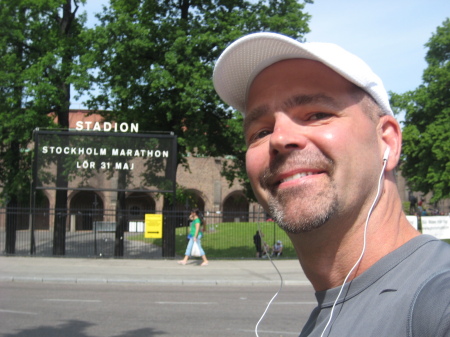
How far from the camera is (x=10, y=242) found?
23.4 meters

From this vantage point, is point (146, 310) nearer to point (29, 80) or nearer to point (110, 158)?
point (110, 158)

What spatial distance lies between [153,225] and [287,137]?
21.3m

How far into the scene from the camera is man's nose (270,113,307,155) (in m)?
1.56

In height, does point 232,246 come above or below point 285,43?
below

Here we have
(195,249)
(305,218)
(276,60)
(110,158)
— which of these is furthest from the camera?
(110,158)

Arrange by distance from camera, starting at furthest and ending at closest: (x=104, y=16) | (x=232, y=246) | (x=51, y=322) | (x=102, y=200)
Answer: (x=102, y=200), (x=232, y=246), (x=104, y=16), (x=51, y=322)

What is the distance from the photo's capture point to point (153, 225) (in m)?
22.6

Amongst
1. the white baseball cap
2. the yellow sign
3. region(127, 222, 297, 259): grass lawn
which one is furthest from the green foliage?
the white baseball cap

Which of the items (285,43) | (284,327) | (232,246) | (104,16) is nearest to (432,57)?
(232,246)

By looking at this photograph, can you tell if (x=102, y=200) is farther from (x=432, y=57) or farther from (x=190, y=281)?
(x=190, y=281)

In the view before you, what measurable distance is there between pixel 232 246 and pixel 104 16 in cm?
1144

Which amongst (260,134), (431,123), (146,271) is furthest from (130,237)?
(260,134)

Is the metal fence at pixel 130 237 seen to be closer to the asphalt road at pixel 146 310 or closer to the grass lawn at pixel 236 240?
the grass lawn at pixel 236 240

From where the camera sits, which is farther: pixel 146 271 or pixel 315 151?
pixel 146 271
